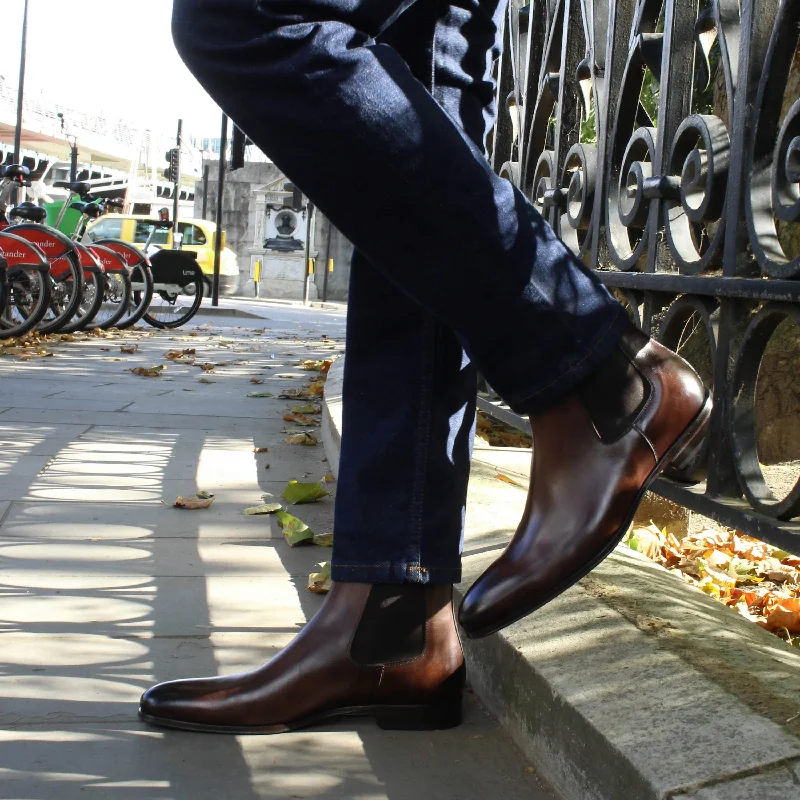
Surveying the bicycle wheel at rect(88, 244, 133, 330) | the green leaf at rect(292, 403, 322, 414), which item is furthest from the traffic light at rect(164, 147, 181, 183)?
the green leaf at rect(292, 403, 322, 414)

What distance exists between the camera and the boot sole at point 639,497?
50.5 inches

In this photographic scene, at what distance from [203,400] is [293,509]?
97.6 inches

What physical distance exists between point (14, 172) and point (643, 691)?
9.34 metres

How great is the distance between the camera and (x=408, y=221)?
1.24 m

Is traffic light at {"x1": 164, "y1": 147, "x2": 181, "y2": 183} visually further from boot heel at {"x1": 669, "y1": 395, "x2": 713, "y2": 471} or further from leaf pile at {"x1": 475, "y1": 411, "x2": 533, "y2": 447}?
boot heel at {"x1": 669, "y1": 395, "x2": 713, "y2": 471}

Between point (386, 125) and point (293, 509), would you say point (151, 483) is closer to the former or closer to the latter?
point (293, 509)

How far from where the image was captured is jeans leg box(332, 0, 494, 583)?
1.47 metres

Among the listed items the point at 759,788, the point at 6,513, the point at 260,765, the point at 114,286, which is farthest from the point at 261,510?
the point at 114,286

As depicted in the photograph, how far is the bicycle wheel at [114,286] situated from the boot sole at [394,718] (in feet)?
31.6

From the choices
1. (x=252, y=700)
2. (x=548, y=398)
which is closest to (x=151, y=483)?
(x=252, y=700)

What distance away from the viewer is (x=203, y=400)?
519 centimetres

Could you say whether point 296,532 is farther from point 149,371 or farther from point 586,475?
point 149,371

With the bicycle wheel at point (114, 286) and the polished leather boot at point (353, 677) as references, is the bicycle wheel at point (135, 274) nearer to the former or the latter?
the bicycle wheel at point (114, 286)

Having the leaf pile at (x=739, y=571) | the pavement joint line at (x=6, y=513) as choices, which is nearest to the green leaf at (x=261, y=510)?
the pavement joint line at (x=6, y=513)
